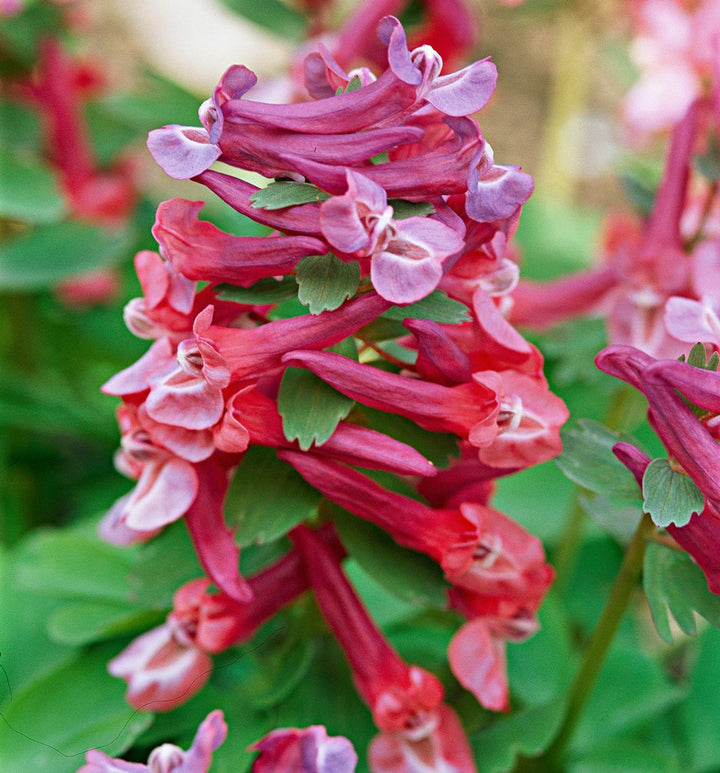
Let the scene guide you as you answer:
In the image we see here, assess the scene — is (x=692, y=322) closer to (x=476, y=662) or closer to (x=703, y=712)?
(x=476, y=662)

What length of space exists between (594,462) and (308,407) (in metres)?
0.16

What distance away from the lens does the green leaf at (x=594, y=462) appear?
0.48m

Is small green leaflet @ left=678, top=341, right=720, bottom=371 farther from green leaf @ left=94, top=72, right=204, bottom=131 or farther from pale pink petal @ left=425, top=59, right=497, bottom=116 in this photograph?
green leaf @ left=94, top=72, right=204, bottom=131

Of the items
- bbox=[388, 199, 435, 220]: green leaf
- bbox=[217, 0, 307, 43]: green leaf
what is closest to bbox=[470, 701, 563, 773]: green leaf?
bbox=[388, 199, 435, 220]: green leaf

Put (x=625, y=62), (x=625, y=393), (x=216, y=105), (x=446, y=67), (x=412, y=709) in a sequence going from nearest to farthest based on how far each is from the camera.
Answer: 1. (x=216, y=105)
2. (x=412, y=709)
3. (x=625, y=393)
4. (x=446, y=67)
5. (x=625, y=62)

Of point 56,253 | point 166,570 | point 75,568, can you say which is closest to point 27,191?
point 56,253

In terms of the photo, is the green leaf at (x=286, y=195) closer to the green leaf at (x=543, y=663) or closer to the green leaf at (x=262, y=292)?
the green leaf at (x=262, y=292)

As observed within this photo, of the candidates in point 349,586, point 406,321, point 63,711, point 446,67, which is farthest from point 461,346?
point 446,67

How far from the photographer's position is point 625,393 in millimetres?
817

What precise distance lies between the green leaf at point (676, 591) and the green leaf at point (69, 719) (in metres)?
0.29

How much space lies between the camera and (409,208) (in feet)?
1.41

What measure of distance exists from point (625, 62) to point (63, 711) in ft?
3.73

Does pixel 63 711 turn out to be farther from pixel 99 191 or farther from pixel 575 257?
pixel 575 257

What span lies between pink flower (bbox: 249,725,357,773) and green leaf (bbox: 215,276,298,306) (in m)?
0.21
